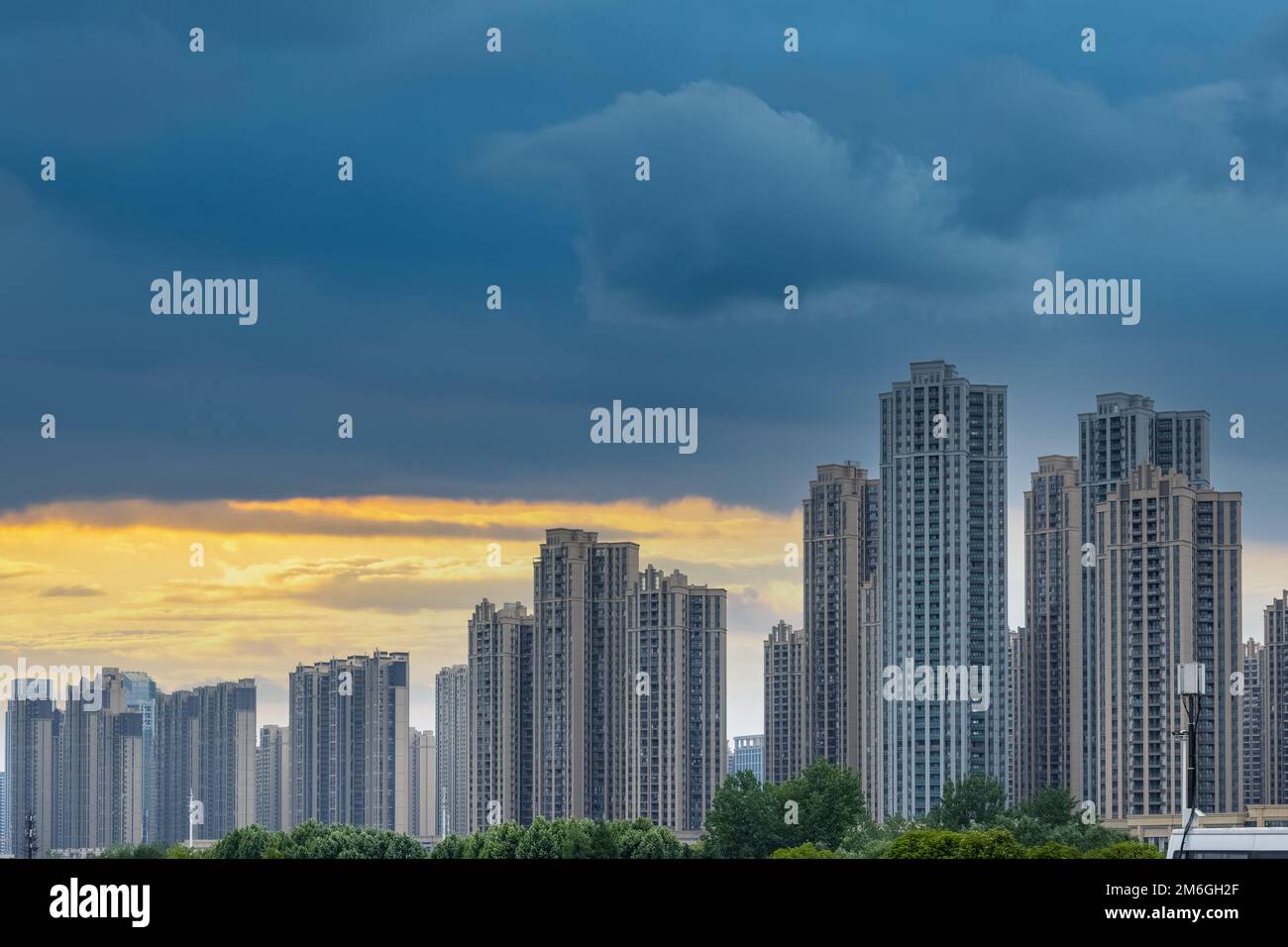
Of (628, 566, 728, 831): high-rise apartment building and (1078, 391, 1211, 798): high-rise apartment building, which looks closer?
(628, 566, 728, 831): high-rise apartment building

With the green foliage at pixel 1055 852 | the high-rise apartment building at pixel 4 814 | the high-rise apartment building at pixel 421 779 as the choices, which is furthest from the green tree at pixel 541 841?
the high-rise apartment building at pixel 4 814

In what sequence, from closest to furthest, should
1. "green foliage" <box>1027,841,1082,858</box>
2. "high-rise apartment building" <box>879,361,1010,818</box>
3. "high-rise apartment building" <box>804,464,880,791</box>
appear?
"green foliage" <box>1027,841,1082,858</box> → "high-rise apartment building" <box>879,361,1010,818</box> → "high-rise apartment building" <box>804,464,880,791</box>

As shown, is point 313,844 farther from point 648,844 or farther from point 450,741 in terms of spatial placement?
point 450,741

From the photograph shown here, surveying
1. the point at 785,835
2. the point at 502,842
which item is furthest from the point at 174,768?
the point at 502,842

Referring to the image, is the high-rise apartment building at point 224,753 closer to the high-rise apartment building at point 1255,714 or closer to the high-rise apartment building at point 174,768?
the high-rise apartment building at point 174,768

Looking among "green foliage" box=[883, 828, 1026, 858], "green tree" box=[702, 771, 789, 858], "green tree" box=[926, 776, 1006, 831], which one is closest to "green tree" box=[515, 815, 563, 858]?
"green tree" box=[702, 771, 789, 858]

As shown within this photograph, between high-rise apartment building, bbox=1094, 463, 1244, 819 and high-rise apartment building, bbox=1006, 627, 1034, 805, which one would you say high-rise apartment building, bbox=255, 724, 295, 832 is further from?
high-rise apartment building, bbox=1094, 463, 1244, 819
